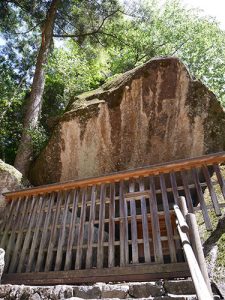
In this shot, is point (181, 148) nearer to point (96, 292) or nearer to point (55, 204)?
point (55, 204)

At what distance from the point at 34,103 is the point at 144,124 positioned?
5194 millimetres

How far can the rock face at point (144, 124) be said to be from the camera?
25.1ft

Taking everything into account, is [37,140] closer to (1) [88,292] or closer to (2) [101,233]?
(2) [101,233]

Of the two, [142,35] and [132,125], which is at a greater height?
[142,35]

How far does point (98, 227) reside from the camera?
6262mm

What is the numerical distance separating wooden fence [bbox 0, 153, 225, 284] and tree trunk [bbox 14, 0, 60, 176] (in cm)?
251

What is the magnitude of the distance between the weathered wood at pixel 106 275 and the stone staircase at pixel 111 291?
0.83 metres

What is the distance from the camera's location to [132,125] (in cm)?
804

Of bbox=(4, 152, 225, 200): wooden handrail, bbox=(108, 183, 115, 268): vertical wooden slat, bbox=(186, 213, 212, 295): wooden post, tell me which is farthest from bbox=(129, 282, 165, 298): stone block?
bbox=(4, 152, 225, 200): wooden handrail

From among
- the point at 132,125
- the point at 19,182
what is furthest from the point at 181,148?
the point at 19,182

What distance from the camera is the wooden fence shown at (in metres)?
5.06

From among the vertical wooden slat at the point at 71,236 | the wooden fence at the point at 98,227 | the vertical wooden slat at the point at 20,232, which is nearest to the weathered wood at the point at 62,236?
the wooden fence at the point at 98,227

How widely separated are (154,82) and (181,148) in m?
2.02

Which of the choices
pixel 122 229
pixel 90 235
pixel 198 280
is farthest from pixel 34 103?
pixel 198 280
